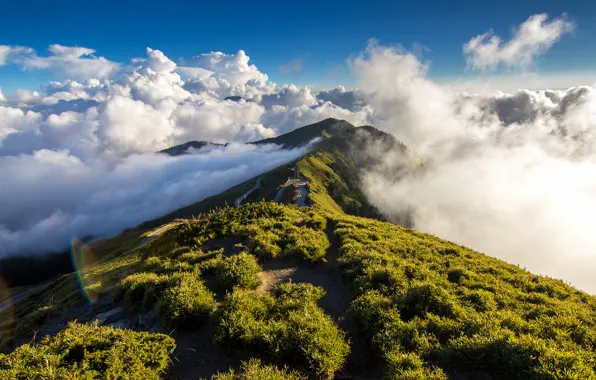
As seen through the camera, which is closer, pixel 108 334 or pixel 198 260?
pixel 108 334

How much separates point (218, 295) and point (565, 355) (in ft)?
41.5

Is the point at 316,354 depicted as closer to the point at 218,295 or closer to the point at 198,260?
the point at 218,295

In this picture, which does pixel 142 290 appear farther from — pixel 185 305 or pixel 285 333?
pixel 285 333

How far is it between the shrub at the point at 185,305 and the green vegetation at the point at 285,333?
912mm

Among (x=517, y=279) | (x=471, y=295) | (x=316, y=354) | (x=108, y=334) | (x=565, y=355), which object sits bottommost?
(x=517, y=279)

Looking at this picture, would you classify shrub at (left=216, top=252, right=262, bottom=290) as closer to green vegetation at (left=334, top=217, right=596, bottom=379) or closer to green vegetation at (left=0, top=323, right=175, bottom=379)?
green vegetation at (left=0, top=323, right=175, bottom=379)

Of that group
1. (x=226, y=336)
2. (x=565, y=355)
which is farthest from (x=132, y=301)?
(x=565, y=355)

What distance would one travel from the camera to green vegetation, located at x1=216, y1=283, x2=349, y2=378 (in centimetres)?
847

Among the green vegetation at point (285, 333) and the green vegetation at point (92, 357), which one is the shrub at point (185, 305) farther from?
the green vegetation at point (92, 357)

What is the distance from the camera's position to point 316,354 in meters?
8.36

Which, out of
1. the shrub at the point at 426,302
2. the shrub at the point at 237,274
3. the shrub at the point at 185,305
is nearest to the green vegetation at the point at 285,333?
the shrub at the point at 185,305

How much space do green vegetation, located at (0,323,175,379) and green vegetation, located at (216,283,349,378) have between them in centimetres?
209

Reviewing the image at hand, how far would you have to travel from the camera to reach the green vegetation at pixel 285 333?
333 inches

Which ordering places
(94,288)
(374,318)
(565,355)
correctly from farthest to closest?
(94,288) → (374,318) → (565,355)
